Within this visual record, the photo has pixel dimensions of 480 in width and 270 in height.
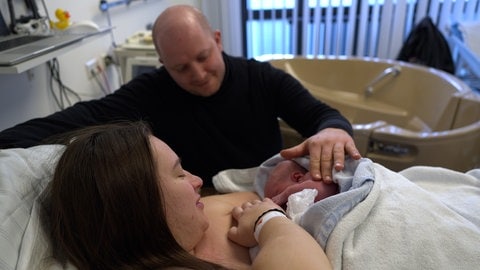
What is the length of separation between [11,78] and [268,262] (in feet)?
4.05

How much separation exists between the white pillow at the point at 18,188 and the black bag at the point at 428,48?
2.71m

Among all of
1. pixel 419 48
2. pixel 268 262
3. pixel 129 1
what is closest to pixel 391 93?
pixel 419 48

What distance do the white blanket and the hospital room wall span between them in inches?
47.5

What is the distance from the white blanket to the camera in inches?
24.9

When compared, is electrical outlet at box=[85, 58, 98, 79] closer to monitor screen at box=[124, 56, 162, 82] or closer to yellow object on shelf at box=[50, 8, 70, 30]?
monitor screen at box=[124, 56, 162, 82]

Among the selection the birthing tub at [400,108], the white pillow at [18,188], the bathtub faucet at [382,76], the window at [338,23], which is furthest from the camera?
the window at [338,23]

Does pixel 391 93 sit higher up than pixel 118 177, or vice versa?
pixel 118 177

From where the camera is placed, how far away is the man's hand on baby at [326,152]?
2.90 ft

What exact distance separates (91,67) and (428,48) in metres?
2.36

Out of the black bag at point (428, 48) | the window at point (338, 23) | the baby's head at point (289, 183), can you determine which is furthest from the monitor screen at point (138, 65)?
the black bag at point (428, 48)

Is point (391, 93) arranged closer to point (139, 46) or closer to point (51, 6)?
point (139, 46)

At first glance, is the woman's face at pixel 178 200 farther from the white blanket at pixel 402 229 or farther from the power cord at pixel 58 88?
the power cord at pixel 58 88

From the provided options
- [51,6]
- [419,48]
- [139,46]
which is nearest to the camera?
[51,6]

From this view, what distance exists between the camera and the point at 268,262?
620 mm
